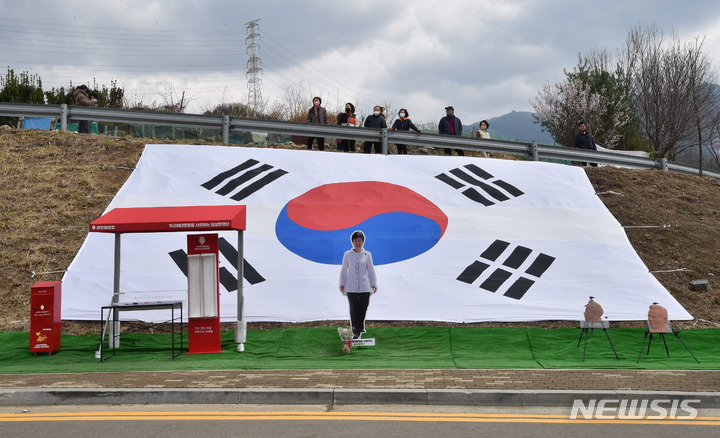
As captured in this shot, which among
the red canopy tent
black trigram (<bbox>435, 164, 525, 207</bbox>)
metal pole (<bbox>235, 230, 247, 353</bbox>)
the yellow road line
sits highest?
black trigram (<bbox>435, 164, 525, 207</bbox>)

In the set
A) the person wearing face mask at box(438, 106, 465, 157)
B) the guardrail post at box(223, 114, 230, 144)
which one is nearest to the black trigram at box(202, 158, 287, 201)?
the guardrail post at box(223, 114, 230, 144)

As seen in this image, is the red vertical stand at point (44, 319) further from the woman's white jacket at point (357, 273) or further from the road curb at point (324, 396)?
the woman's white jacket at point (357, 273)

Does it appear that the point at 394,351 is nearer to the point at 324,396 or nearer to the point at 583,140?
the point at 324,396

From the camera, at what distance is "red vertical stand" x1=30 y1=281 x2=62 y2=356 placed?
10.5 meters

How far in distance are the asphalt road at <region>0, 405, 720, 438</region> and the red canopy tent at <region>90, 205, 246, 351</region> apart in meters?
3.69

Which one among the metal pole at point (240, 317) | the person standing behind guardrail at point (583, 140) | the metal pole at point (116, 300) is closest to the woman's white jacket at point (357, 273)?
the metal pole at point (240, 317)

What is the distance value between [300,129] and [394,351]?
32.8ft

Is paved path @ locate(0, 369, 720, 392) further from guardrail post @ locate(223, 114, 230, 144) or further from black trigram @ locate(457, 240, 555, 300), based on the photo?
guardrail post @ locate(223, 114, 230, 144)

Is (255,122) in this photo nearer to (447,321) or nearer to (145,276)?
(145,276)

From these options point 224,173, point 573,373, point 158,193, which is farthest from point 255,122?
point 573,373

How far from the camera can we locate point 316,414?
6930 mm

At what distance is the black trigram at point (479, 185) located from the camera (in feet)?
51.3

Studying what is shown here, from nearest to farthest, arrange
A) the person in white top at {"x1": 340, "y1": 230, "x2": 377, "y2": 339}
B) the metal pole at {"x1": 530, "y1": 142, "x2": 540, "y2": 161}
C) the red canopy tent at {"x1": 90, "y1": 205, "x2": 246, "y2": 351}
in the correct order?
the red canopy tent at {"x1": 90, "y1": 205, "x2": 246, "y2": 351}
the person in white top at {"x1": 340, "y1": 230, "x2": 377, "y2": 339}
the metal pole at {"x1": 530, "y1": 142, "x2": 540, "y2": 161}

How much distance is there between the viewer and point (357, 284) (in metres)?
11.2
